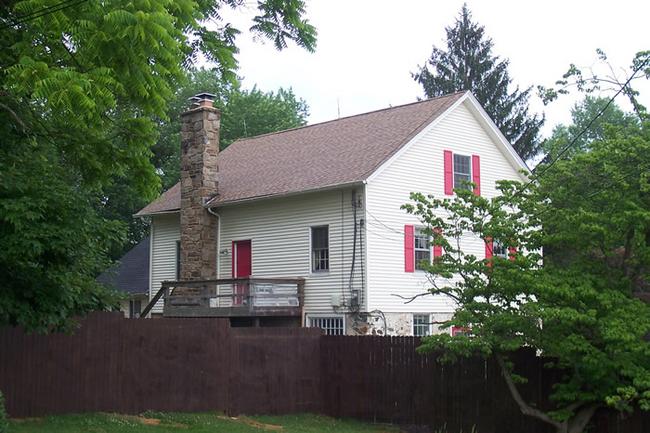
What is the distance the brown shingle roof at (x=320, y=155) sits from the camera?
1023 inches

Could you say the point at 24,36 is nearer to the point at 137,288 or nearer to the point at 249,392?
the point at 249,392

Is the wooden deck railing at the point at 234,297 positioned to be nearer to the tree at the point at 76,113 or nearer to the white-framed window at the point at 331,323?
the white-framed window at the point at 331,323

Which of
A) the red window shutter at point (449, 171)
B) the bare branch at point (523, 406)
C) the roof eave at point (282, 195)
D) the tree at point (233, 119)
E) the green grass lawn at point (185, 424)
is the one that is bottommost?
the green grass lawn at point (185, 424)

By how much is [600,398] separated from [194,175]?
17.7 metres

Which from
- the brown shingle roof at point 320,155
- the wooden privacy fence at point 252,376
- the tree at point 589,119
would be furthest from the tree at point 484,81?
the wooden privacy fence at point 252,376

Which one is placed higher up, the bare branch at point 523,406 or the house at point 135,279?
the house at point 135,279

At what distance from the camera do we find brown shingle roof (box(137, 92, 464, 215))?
2598 centimetres

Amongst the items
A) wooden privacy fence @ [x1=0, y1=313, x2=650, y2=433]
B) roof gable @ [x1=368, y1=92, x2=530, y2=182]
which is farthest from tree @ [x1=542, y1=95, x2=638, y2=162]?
wooden privacy fence @ [x1=0, y1=313, x2=650, y2=433]

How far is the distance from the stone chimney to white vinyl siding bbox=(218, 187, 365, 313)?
52 centimetres

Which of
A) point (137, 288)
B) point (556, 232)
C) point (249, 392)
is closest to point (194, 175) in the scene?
point (137, 288)

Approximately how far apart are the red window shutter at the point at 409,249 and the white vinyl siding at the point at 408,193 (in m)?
0.12

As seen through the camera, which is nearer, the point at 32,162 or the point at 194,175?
the point at 32,162

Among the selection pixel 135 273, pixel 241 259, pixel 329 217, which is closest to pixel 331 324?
pixel 329 217

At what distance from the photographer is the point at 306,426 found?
1742 cm
